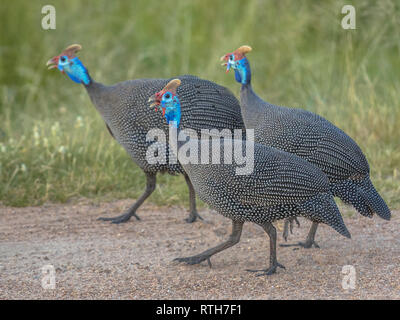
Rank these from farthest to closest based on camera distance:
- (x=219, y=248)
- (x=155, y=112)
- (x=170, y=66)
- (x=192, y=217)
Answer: (x=170, y=66), (x=192, y=217), (x=155, y=112), (x=219, y=248)

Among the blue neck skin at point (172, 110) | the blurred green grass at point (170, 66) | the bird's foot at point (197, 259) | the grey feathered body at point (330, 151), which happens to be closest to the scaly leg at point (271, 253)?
the bird's foot at point (197, 259)

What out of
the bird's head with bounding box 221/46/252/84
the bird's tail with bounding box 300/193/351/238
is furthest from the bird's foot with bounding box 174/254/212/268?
the bird's head with bounding box 221/46/252/84

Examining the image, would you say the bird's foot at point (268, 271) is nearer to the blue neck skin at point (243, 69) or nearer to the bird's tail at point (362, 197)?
the bird's tail at point (362, 197)

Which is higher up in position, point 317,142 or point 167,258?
point 317,142

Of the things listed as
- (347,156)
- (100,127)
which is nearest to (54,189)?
(100,127)

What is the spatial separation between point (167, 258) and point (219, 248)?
343mm

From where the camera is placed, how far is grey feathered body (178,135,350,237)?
3367 mm

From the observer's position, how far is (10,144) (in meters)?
5.21

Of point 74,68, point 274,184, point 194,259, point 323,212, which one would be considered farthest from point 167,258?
point 74,68

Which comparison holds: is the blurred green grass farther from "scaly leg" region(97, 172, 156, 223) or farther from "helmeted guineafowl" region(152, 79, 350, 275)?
"helmeted guineafowl" region(152, 79, 350, 275)

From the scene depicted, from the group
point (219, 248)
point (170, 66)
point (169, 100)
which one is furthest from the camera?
point (170, 66)

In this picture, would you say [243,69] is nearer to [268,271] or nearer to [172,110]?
[172,110]

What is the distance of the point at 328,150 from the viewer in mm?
3754

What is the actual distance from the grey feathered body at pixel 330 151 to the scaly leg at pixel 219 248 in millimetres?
564
